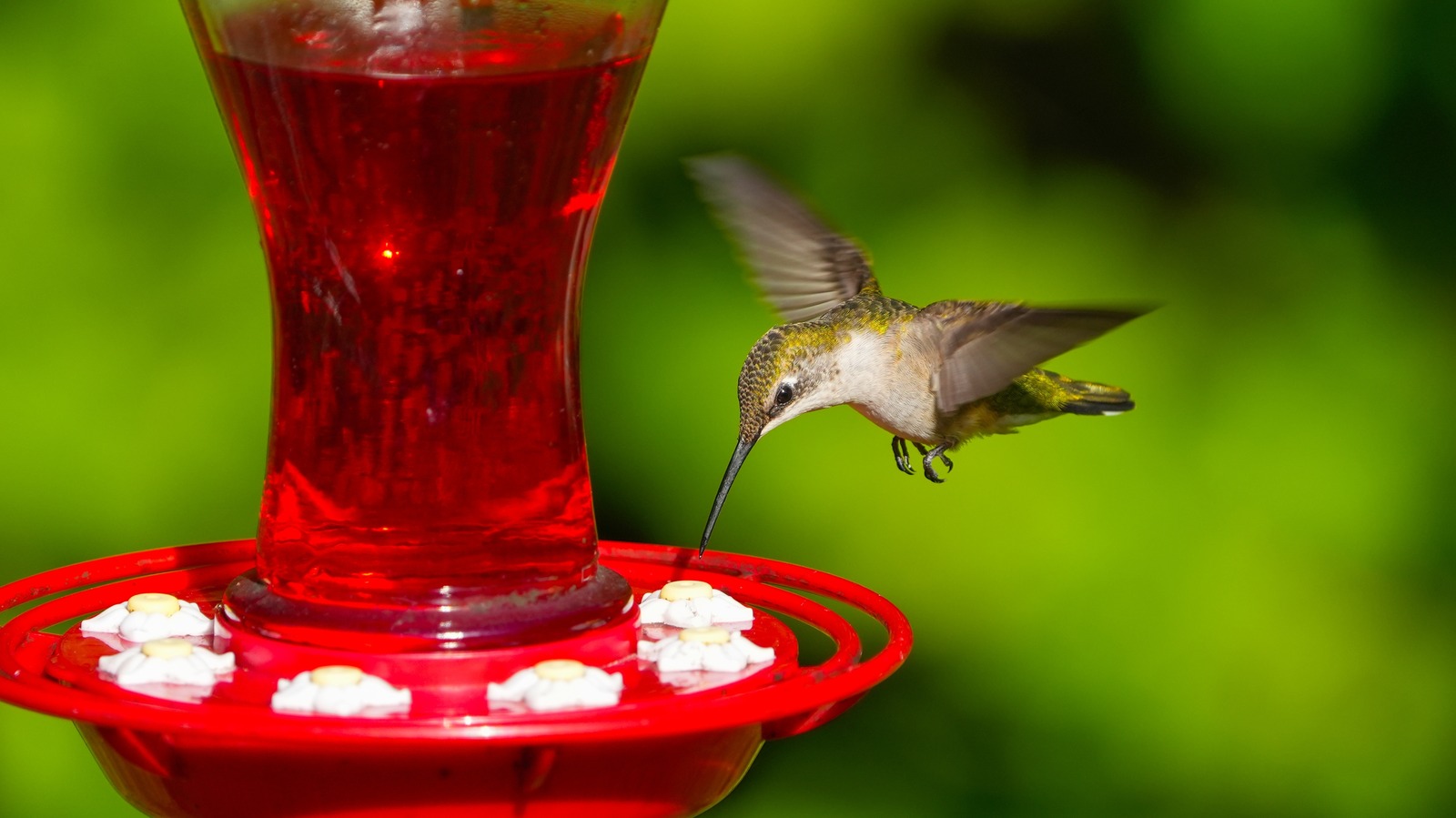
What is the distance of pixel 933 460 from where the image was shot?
3.59m

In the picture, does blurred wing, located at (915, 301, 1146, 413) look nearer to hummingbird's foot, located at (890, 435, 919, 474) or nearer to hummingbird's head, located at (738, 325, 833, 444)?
hummingbird's foot, located at (890, 435, 919, 474)

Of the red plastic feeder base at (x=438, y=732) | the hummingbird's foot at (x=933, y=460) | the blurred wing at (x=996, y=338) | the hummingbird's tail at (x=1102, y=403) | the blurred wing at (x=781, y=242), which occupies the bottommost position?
the red plastic feeder base at (x=438, y=732)

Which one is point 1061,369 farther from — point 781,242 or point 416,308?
point 416,308

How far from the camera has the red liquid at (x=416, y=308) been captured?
6.86 feet

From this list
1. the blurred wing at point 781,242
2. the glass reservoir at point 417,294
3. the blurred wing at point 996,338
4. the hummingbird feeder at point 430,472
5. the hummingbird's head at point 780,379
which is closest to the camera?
the hummingbird feeder at point 430,472

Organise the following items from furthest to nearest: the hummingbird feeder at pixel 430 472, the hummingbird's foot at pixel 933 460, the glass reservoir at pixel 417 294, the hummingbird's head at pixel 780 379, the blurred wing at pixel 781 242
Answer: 1. the hummingbird's foot at pixel 933 460
2. the blurred wing at pixel 781 242
3. the hummingbird's head at pixel 780 379
4. the glass reservoir at pixel 417 294
5. the hummingbird feeder at pixel 430 472

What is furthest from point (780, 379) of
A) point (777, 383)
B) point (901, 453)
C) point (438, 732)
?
point (438, 732)

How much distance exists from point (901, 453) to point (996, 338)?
18.0 inches

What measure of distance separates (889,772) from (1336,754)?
0.91 meters

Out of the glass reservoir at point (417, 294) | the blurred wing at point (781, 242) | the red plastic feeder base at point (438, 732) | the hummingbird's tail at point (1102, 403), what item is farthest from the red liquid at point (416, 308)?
the hummingbird's tail at point (1102, 403)

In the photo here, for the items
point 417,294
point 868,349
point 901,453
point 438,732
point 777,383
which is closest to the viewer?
Result: point 438,732

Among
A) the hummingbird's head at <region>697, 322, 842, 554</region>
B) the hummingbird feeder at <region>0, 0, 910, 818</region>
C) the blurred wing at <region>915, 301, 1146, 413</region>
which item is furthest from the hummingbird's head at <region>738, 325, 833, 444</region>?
the hummingbird feeder at <region>0, 0, 910, 818</region>

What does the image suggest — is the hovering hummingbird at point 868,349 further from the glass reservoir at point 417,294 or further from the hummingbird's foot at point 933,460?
the glass reservoir at point 417,294

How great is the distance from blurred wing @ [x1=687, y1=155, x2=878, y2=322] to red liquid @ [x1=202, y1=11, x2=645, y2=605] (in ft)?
3.65
